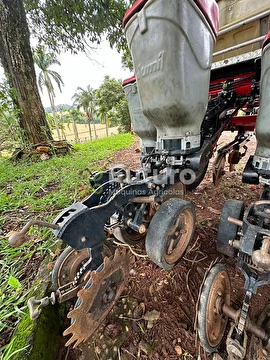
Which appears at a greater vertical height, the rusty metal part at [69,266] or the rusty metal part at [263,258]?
the rusty metal part at [263,258]

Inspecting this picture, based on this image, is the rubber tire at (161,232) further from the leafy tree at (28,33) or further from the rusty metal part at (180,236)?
the leafy tree at (28,33)

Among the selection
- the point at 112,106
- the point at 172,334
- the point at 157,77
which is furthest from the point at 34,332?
the point at 112,106

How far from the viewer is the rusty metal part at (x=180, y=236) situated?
1.26 m

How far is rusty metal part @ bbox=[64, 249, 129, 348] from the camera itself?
94 centimetres

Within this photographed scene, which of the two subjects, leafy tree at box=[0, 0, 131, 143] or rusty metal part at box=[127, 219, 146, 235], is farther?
leafy tree at box=[0, 0, 131, 143]

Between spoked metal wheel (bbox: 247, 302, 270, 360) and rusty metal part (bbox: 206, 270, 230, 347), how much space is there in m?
0.16

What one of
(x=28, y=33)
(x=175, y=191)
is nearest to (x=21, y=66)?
(x=28, y=33)

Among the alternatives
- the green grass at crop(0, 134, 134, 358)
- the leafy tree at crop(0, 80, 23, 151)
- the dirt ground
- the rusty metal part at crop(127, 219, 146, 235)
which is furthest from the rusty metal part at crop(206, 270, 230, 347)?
the leafy tree at crop(0, 80, 23, 151)

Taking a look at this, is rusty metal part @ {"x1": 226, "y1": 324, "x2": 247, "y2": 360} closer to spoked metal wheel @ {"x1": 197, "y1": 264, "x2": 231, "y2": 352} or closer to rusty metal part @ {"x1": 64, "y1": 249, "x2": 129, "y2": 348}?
spoked metal wheel @ {"x1": 197, "y1": 264, "x2": 231, "y2": 352}

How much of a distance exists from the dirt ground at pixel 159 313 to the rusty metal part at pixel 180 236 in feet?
0.87

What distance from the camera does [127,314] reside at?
1243 millimetres

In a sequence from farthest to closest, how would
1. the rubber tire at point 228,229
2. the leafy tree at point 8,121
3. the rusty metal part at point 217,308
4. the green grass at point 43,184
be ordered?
the leafy tree at point 8,121, the green grass at point 43,184, the rubber tire at point 228,229, the rusty metal part at point 217,308

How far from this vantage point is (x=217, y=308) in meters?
1.07

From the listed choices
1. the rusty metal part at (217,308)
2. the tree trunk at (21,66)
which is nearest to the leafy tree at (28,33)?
the tree trunk at (21,66)
